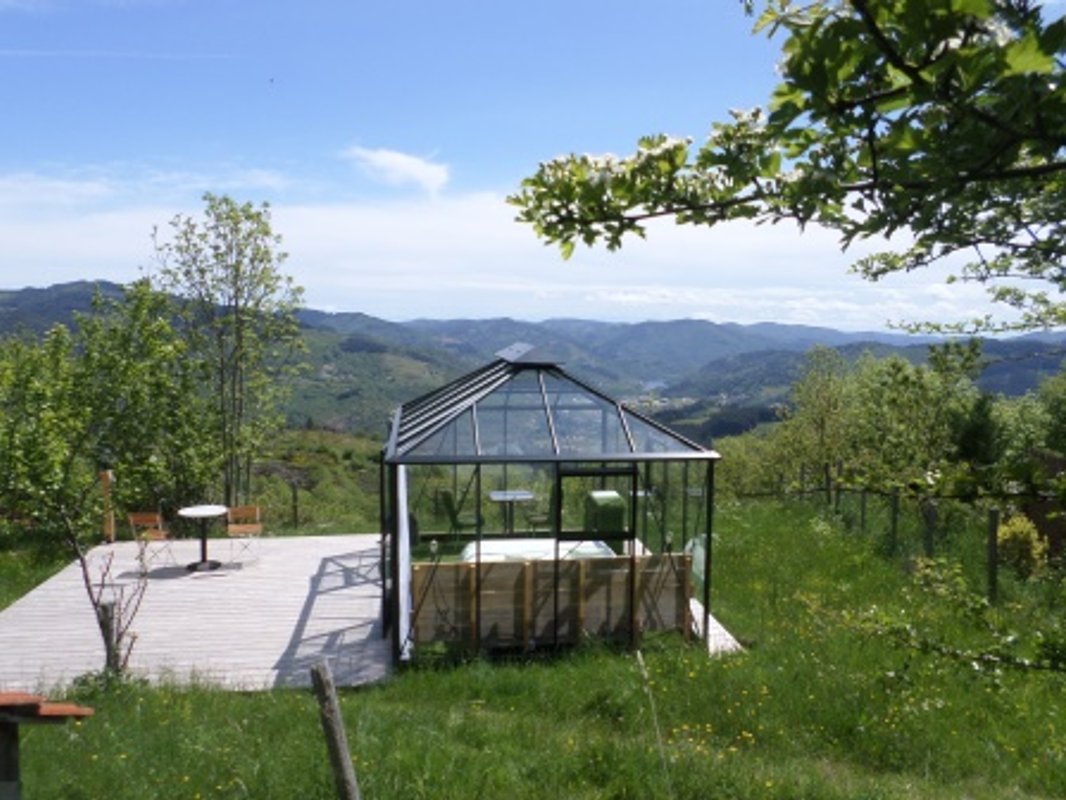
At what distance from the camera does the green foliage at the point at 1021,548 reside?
1100cm

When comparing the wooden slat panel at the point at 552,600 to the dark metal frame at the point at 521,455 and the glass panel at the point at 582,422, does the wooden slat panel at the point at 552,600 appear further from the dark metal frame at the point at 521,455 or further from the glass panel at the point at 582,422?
the glass panel at the point at 582,422

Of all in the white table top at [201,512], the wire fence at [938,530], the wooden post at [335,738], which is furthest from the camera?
the white table top at [201,512]

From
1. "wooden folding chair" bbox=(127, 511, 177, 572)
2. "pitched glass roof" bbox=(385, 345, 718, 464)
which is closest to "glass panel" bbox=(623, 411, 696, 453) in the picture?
"pitched glass roof" bbox=(385, 345, 718, 464)

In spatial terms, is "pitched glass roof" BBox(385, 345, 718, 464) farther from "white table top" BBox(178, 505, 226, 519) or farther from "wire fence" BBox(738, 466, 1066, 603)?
"white table top" BBox(178, 505, 226, 519)

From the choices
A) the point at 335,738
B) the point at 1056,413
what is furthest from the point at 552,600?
the point at 1056,413

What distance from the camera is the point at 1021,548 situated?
11078 millimetres

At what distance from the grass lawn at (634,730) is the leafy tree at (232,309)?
9694 mm

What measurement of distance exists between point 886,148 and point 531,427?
7.35 metres

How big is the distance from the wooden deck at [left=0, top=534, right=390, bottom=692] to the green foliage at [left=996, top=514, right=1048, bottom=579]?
27.3 feet

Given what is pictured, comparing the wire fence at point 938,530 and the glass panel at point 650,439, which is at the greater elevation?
the glass panel at point 650,439

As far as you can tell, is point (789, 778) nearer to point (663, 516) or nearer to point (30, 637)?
point (663, 516)

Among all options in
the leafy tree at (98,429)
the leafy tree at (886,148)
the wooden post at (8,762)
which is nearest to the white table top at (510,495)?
the leafy tree at (98,429)

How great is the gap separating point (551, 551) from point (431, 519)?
1687 millimetres

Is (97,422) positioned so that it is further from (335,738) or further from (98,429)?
(335,738)
